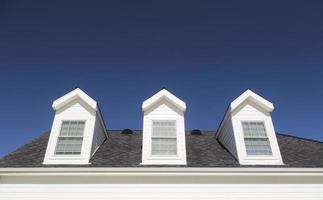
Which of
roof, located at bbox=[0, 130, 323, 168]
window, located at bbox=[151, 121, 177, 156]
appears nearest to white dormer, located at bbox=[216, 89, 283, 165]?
roof, located at bbox=[0, 130, 323, 168]

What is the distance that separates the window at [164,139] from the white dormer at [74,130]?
242 centimetres

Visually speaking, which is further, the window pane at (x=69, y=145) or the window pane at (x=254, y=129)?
the window pane at (x=254, y=129)

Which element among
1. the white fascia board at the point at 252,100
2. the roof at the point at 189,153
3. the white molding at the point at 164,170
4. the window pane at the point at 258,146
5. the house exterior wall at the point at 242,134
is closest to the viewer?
the white molding at the point at 164,170

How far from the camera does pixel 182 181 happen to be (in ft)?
32.5

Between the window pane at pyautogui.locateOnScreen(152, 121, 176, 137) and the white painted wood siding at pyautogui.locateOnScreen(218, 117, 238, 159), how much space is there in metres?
2.41

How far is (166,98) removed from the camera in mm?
11984

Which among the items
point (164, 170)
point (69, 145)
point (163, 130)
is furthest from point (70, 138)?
point (164, 170)

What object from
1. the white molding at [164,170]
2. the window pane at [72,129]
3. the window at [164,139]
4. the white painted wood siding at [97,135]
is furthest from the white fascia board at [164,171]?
the window pane at [72,129]

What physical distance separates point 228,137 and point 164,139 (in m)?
2.97

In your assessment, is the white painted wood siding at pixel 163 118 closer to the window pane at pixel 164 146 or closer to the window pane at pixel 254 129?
the window pane at pixel 164 146

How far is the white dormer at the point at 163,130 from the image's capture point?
10617 millimetres

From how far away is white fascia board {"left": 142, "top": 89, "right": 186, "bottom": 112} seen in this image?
11.8m
